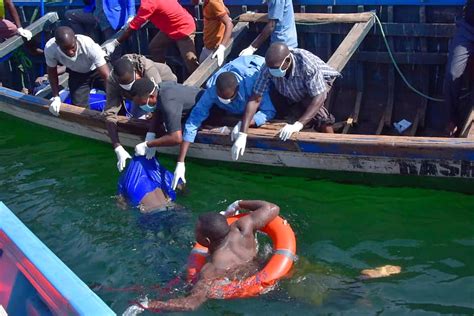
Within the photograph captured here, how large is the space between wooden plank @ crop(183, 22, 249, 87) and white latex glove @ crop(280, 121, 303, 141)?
1.60m

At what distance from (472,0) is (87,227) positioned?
490 centimetres

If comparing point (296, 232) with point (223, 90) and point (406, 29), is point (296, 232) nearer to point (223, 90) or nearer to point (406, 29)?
point (223, 90)

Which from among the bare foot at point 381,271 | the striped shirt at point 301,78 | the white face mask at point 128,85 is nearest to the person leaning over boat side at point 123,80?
the white face mask at point 128,85

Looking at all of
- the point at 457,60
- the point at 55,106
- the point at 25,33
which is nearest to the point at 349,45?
the point at 457,60

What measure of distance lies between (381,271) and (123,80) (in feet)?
11.6

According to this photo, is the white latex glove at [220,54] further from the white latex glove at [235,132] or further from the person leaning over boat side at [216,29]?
the white latex glove at [235,132]

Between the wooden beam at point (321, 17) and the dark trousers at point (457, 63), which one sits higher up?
the wooden beam at point (321, 17)

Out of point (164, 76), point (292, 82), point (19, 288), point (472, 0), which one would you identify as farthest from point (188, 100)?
point (19, 288)

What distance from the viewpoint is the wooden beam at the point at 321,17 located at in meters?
7.87

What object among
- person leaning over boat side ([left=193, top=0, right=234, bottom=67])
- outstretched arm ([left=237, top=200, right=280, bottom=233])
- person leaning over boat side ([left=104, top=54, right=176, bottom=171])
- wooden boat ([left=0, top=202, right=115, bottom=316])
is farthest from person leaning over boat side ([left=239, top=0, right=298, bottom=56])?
wooden boat ([left=0, top=202, right=115, bottom=316])

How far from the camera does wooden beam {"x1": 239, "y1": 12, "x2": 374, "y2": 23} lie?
7871 millimetres

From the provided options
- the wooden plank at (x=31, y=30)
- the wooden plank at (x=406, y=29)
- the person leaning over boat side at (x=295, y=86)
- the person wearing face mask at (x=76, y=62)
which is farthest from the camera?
the wooden plank at (x=31, y=30)

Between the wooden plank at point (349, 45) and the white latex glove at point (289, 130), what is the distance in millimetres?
889

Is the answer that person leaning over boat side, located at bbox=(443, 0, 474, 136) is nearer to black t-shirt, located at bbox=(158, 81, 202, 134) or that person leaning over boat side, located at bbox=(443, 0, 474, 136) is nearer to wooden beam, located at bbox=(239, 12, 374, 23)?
wooden beam, located at bbox=(239, 12, 374, 23)
